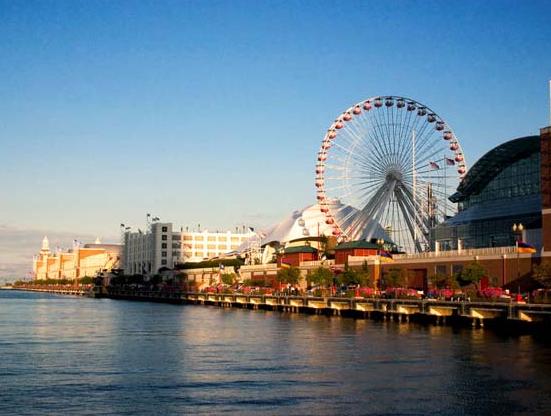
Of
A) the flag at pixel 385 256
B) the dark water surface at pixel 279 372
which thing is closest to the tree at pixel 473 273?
the dark water surface at pixel 279 372

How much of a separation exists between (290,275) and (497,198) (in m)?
35.1

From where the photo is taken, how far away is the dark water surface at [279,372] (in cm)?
3747

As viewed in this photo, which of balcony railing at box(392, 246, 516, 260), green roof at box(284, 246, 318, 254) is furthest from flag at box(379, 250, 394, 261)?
green roof at box(284, 246, 318, 254)

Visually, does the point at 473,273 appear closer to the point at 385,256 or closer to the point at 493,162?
the point at 385,256

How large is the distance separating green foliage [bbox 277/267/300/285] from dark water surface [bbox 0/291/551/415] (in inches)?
2276

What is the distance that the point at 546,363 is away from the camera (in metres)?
49.1

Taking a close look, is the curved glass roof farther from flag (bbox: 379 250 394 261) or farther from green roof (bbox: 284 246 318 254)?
green roof (bbox: 284 246 318 254)

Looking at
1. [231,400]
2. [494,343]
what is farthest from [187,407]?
[494,343]

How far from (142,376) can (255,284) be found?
10404 centimetres

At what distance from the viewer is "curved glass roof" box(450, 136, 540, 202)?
377ft

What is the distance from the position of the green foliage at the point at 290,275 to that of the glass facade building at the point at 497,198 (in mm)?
A: 23913

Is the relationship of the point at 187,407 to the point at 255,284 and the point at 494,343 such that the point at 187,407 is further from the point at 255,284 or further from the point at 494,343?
the point at 255,284

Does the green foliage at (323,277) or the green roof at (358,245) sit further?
the green roof at (358,245)

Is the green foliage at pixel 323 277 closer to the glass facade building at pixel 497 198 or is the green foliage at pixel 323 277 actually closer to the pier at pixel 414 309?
the pier at pixel 414 309
